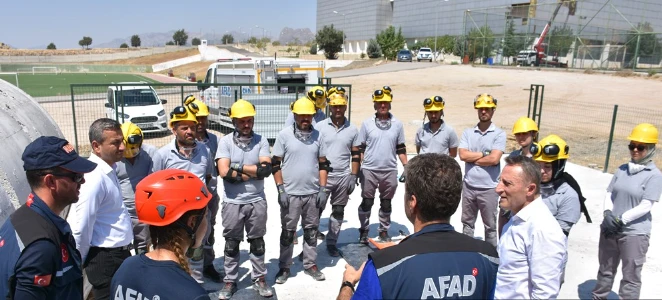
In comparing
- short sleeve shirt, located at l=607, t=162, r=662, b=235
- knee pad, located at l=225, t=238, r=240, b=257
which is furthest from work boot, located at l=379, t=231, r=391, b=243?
short sleeve shirt, located at l=607, t=162, r=662, b=235

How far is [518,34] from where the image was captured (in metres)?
47.7

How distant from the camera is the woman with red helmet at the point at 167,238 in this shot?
6.40 ft

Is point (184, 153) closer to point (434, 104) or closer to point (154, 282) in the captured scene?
point (154, 282)

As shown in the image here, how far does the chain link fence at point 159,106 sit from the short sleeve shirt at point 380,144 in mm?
4601

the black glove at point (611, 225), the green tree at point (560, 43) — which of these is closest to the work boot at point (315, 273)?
the black glove at point (611, 225)

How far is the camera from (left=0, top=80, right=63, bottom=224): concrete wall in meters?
3.27

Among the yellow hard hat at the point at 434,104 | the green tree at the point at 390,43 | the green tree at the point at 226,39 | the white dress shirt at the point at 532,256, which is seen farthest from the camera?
the green tree at the point at 226,39

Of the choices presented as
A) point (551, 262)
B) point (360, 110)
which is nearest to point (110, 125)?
point (551, 262)

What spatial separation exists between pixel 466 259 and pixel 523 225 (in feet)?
4.41

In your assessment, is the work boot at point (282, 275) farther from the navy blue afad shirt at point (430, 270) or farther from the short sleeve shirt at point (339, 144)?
the navy blue afad shirt at point (430, 270)

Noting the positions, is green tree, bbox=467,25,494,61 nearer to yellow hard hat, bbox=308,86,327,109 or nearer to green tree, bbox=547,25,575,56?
green tree, bbox=547,25,575,56

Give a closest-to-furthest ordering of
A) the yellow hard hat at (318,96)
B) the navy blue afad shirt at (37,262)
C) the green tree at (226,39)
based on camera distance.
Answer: the navy blue afad shirt at (37,262), the yellow hard hat at (318,96), the green tree at (226,39)

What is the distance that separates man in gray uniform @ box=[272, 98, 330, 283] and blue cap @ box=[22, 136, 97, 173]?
295 cm

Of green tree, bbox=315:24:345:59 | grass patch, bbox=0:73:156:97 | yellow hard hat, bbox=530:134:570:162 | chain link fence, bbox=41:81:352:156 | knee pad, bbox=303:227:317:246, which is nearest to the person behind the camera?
yellow hard hat, bbox=530:134:570:162
